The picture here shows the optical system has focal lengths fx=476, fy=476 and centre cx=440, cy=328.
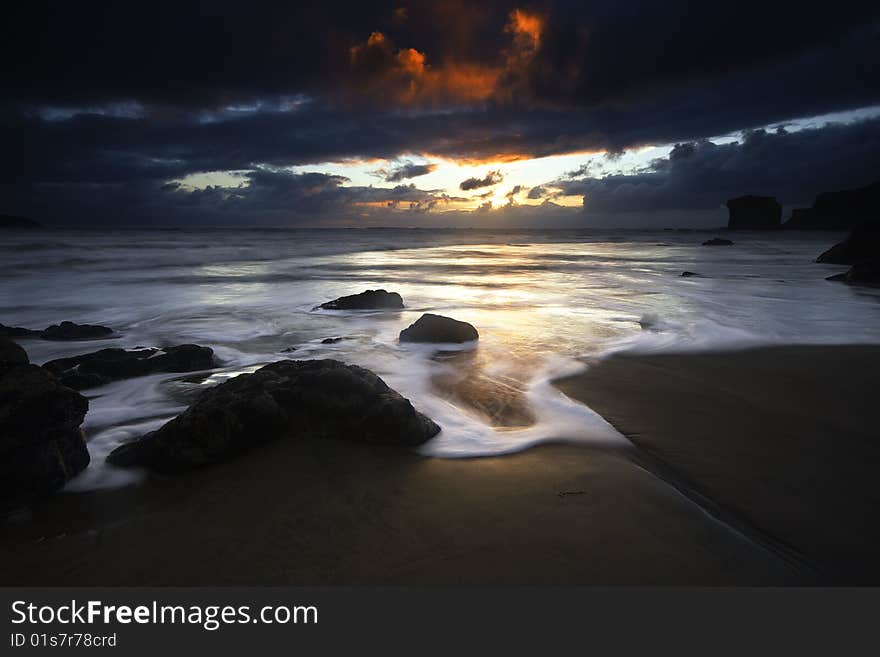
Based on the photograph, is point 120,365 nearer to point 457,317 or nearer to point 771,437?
point 457,317

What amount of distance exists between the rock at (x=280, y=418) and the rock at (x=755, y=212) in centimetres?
13533

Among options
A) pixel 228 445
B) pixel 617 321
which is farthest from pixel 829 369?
pixel 228 445

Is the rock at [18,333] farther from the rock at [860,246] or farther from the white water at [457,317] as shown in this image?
the rock at [860,246]

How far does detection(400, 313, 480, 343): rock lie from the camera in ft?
23.8

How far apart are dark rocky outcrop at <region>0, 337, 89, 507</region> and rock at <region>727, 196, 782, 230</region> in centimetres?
13689

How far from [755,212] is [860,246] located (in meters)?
111

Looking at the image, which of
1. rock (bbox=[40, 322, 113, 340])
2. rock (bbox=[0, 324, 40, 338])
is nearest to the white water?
rock (bbox=[40, 322, 113, 340])

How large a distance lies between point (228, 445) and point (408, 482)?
1285mm

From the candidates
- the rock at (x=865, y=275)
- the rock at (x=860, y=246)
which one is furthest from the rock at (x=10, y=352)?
the rock at (x=860, y=246)

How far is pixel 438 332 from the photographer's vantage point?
7.28 m

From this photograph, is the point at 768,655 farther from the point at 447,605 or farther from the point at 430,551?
the point at 430,551

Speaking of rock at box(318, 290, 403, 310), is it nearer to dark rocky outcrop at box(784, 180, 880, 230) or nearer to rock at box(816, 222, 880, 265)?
rock at box(816, 222, 880, 265)

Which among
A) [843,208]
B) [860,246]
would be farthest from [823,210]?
[860,246]

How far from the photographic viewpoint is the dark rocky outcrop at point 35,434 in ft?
9.14
